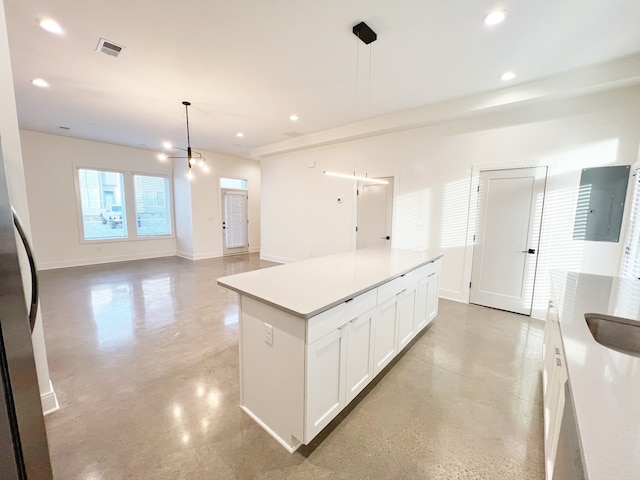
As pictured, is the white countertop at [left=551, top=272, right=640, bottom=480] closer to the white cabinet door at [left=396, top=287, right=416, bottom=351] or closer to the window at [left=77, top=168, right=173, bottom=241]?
the white cabinet door at [left=396, top=287, right=416, bottom=351]

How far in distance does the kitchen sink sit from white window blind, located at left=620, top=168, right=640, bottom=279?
1.72m

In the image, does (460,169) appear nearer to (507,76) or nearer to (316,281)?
(507,76)

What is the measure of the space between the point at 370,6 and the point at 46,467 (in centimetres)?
317

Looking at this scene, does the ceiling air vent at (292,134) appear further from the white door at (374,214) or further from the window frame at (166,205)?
the window frame at (166,205)

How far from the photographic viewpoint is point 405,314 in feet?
8.36

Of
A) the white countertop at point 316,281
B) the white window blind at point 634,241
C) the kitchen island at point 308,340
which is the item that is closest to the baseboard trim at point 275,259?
the white countertop at point 316,281

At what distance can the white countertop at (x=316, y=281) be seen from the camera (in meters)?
1.53

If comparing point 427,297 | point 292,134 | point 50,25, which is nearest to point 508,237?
point 427,297

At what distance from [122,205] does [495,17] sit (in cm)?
832

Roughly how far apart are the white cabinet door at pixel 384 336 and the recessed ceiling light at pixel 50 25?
12.2 feet

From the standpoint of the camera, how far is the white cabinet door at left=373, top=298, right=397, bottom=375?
6.89ft

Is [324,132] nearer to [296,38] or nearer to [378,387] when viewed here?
[296,38]

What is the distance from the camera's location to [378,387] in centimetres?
220

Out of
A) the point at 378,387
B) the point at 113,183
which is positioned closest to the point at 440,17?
the point at 378,387
